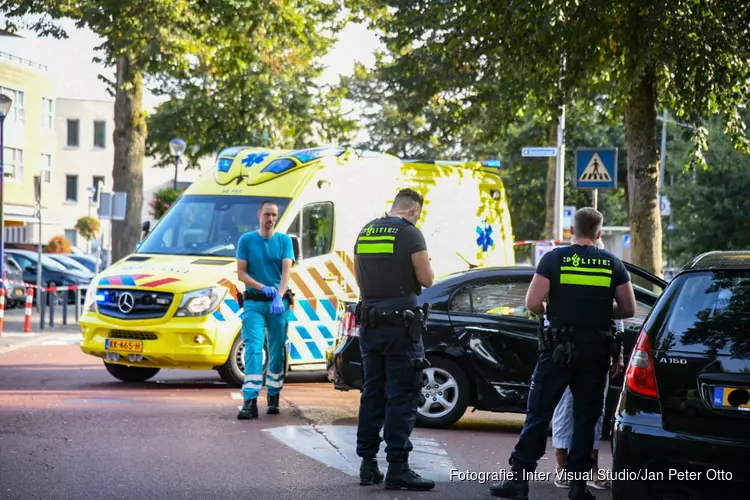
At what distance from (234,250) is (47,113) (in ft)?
163

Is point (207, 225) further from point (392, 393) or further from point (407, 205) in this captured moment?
point (392, 393)

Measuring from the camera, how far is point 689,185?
111 feet

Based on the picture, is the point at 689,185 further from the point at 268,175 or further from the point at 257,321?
the point at 257,321

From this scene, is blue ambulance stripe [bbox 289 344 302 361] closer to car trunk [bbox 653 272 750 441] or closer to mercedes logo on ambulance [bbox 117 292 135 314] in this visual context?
mercedes logo on ambulance [bbox 117 292 135 314]

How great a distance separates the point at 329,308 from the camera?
14438 millimetres

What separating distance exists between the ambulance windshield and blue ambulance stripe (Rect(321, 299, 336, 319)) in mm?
1130

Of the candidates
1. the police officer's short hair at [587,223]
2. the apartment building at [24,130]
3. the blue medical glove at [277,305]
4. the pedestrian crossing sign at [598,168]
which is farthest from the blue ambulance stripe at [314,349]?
the apartment building at [24,130]

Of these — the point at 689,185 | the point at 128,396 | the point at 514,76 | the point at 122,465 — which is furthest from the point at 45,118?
the point at 122,465

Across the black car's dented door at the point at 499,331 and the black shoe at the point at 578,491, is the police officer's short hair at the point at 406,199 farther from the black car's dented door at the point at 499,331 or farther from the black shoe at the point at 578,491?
the black car's dented door at the point at 499,331

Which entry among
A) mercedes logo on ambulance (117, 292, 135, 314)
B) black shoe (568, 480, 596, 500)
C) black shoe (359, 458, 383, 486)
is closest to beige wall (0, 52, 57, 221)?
mercedes logo on ambulance (117, 292, 135, 314)

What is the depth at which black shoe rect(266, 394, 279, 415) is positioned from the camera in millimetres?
11414

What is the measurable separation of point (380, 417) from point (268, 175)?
6.95 m

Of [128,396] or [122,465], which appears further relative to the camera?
[128,396]

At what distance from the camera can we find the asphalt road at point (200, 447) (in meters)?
7.75
